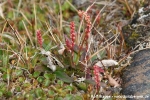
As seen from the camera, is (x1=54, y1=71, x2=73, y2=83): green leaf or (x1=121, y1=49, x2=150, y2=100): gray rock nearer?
(x1=121, y1=49, x2=150, y2=100): gray rock

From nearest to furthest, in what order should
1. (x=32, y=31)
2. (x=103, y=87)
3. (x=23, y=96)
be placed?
(x=23, y=96), (x=103, y=87), (x=32, y=31)

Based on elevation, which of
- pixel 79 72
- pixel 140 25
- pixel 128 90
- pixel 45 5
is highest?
pixel 45 5

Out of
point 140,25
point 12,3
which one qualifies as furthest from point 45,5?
point 140,25

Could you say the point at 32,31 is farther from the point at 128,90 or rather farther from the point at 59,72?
the point at 128,90

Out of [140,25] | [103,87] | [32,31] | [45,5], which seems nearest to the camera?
[103,87]

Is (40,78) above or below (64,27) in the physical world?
below

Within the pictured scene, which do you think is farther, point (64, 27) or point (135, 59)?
point (64, 27)

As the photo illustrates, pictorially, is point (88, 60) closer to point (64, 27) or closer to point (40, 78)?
point (40, 78)

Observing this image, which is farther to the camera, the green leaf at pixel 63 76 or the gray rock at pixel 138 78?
the green leaf at pixel 63 76

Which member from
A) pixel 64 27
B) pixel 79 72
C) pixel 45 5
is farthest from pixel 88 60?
pixel 45 5
